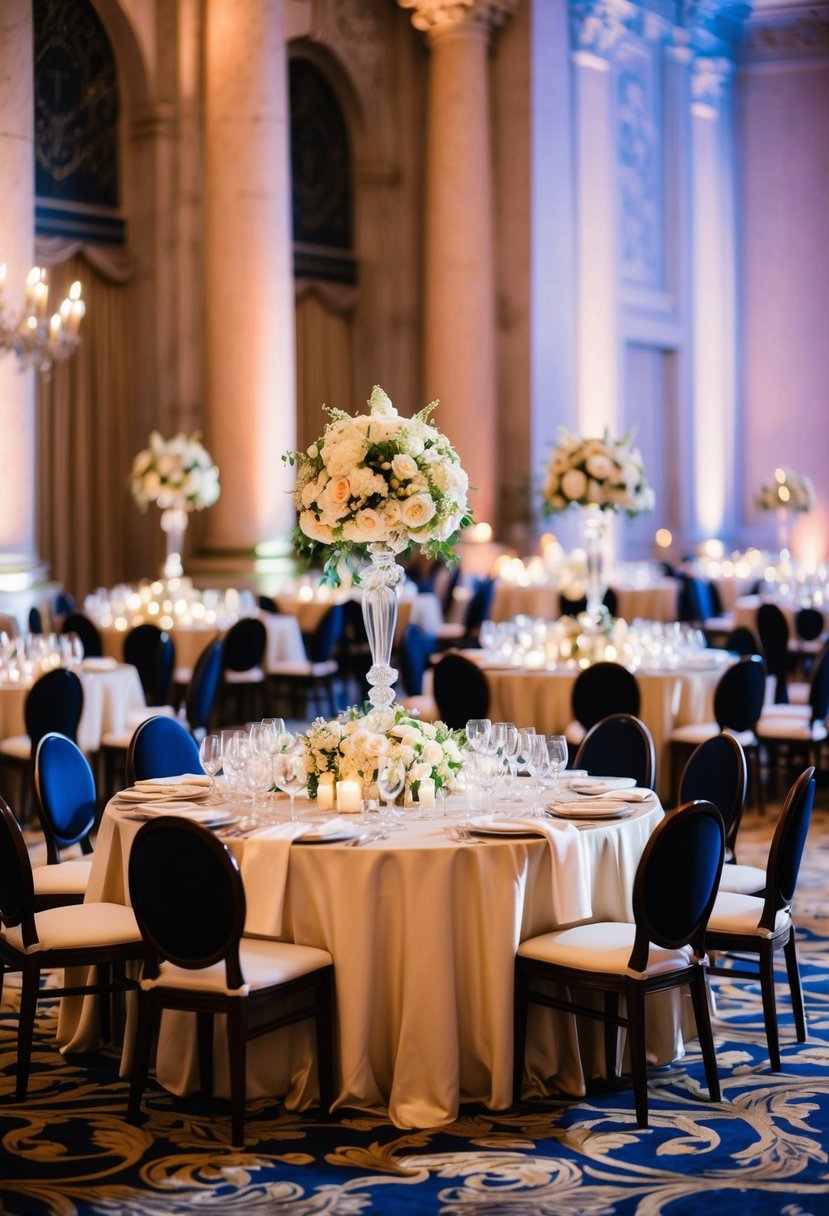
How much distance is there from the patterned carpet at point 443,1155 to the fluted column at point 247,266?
8500 mm

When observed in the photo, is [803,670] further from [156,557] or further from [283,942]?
[283,942]

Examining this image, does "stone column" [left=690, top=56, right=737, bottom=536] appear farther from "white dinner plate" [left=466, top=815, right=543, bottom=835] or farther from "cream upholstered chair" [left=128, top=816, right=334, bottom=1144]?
"cream upholstered chair" [left=128, top=816, right=334, bottom=1144]

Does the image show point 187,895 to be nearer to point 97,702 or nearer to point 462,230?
point 97,702

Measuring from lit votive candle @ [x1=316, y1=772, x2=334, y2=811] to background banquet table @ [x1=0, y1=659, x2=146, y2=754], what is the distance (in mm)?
3250

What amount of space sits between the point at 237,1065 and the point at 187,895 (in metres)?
0.44

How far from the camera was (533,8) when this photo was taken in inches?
585

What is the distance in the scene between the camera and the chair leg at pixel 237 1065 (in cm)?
387

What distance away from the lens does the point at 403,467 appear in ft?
14.9

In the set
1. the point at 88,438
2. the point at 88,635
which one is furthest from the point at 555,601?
the point at 88,635

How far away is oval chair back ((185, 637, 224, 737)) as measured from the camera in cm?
801

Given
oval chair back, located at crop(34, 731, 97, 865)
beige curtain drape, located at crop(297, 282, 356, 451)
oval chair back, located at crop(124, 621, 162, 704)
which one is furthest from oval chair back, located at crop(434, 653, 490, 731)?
beige curtain drape, located at crop(297, 282, 356, 451)

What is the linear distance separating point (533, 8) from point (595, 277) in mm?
2659

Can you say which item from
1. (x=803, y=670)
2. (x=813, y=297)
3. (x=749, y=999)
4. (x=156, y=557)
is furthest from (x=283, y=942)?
(x=813, y=297)

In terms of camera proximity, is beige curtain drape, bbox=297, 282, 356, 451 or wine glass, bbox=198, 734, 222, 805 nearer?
wine glass, bbox=198, 734, 222, 805
